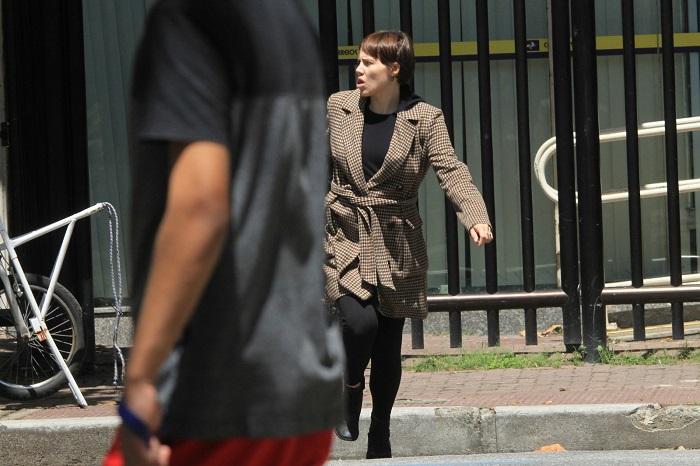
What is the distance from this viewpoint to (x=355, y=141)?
5.31 metres

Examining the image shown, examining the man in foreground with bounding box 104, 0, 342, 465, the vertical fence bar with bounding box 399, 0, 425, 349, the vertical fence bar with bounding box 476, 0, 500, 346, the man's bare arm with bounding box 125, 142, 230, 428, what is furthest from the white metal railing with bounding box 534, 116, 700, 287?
the man's bare arm with bounding box 125, 142, 230, 428

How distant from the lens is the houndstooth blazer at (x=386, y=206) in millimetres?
5289

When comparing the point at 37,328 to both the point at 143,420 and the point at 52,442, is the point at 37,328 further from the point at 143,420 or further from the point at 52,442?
the point at 143,420

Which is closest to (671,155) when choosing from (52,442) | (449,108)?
(449,108)

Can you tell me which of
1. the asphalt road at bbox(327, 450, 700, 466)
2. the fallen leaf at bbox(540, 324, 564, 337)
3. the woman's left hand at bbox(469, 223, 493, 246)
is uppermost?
the woman's left hand at bbox(469, 223, 493, 246)

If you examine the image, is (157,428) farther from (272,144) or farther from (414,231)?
(414,231)

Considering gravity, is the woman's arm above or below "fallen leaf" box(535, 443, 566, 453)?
above

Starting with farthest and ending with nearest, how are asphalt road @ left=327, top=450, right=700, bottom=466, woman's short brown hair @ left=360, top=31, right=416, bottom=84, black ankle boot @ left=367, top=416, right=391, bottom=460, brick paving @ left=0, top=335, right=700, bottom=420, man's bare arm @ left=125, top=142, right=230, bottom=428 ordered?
brick paving @ left=0, top=335, right=700, bottom=420, asphalt road @ left=327, top=450, right=700, bottom=466, black ankle boot @ left=367, top=416, right=391, bottom=460, woman's short brown hair @ left=360, top=31, right=416, bottom=84, man's bare arm @ left=125, top=142, right=230, bottom=428

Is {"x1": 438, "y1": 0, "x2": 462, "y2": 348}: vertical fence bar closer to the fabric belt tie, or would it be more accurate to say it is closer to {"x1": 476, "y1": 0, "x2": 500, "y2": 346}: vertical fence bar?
{"x1": 476, "y1": 0, "x2": 500, "y2": 346}: vertical fence bar

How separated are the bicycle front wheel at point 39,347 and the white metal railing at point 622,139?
311cm

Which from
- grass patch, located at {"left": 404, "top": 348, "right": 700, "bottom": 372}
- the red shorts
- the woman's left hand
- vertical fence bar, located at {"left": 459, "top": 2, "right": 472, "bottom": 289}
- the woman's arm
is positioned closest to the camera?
the red shorts

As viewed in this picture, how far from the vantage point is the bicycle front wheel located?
23.1ft

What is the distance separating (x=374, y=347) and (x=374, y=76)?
43.6 inches

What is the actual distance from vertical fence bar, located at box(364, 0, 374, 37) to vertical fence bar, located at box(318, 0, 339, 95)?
182 millimetres
